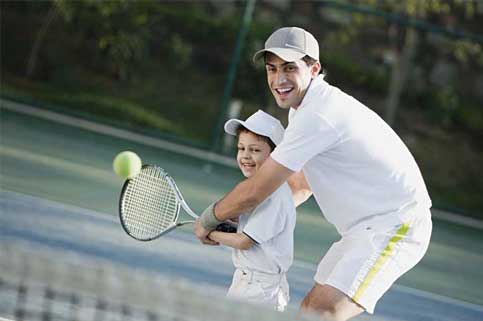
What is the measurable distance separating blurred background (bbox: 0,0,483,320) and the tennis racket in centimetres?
672

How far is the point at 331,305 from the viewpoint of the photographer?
4094mm

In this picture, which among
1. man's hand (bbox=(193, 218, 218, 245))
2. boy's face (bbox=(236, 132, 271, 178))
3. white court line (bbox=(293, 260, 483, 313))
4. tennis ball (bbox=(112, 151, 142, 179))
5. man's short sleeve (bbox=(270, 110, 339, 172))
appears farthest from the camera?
white court line (bbox=(293, 260, 483, 313))

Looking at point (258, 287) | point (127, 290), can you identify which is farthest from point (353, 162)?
point (127, 290)

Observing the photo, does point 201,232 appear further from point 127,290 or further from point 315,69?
point 127,290

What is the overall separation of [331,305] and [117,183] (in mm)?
5668

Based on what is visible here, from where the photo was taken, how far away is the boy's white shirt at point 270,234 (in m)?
4.16

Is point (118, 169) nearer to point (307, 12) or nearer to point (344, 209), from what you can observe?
point (344, 209)

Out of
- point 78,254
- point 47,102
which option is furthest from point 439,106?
point 78,254

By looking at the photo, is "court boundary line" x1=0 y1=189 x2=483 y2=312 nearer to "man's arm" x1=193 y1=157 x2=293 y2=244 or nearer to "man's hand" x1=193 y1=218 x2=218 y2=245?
"man's hand" x1=193 y1=218 x2=218 y2=245

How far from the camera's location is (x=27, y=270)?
2.37 metres

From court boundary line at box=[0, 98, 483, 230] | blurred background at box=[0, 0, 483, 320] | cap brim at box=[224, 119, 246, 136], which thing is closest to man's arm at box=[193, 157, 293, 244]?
cap brim at box=[224, 119, 246, 136]

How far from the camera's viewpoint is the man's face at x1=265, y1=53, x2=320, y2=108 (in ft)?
13.6

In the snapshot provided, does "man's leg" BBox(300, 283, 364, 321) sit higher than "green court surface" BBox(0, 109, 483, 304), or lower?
higher

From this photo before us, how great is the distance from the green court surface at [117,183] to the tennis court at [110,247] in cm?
2
